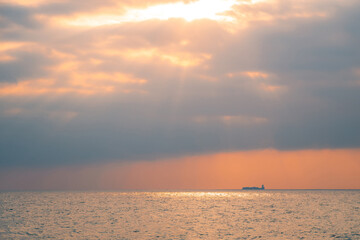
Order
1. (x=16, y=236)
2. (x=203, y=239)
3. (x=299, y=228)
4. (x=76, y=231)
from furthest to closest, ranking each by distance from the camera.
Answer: (x=299, y=228)
(x=76, y=231)
(x=16, y=236)
(x=203, y=239)

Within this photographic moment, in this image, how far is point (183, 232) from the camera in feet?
244

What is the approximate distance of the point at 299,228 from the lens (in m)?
84.3

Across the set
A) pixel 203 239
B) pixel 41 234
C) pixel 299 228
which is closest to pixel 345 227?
pixel 299 228

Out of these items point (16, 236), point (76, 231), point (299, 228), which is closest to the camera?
point (16, 236)

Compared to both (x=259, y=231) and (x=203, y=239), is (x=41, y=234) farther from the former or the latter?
(x=259, y=231)

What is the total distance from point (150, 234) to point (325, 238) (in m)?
31.1

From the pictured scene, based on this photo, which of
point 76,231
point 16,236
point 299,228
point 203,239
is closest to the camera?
point 203,239

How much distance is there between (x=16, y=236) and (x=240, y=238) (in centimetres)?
4024

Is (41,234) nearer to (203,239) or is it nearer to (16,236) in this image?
(16,236)

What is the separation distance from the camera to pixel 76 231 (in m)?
77.9

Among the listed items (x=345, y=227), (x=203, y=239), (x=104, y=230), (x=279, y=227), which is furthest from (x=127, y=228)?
(x=345, y=227)

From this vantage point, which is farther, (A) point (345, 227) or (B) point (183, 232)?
(A) point (345, 227)

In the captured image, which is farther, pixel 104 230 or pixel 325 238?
pixel 104 230

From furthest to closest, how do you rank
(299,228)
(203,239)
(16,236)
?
(299,228)
(16,236)
(203,239)
